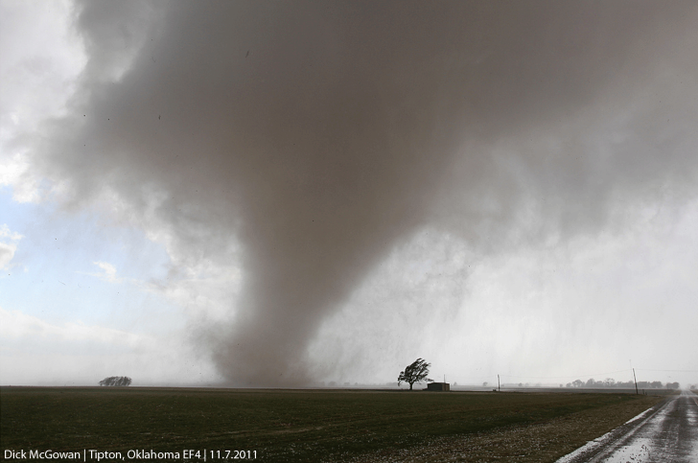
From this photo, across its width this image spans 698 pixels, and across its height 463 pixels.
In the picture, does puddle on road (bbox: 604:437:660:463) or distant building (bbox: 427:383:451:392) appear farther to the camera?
distant building (bbox: 427:383:451:392)

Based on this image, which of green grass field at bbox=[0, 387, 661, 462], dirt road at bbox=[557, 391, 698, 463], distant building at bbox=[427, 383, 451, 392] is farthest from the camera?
distant building at bbox=[427, 383, 451, 392]

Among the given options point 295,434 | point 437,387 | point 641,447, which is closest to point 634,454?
point 641,447

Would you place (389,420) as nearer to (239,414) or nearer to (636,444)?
(239,414)

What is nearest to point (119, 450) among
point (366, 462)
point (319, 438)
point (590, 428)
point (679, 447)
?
point (319, 438)

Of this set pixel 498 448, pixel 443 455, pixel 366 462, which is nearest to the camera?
pixel 366 462

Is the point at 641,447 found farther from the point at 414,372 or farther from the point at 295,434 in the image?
the point at 414,372

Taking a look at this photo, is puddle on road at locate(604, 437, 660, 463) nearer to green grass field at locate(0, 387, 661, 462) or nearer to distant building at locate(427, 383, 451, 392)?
green grass field at locate(0, 387, 661, 462)

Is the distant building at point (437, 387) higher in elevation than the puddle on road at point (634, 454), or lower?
lower

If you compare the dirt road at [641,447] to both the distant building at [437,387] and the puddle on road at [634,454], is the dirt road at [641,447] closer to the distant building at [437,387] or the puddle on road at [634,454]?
the puddle on road at [634,454]

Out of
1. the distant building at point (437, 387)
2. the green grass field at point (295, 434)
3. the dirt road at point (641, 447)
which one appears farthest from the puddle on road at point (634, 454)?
the distant building at point (437, 387)

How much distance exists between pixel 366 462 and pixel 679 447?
21.8 meters

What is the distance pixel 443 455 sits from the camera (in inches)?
867

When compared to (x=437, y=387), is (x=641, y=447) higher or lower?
higher

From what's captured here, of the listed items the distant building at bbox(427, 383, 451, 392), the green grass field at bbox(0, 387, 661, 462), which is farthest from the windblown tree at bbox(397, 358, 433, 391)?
the green grass field at bbox(0, 387, 661, 462)
